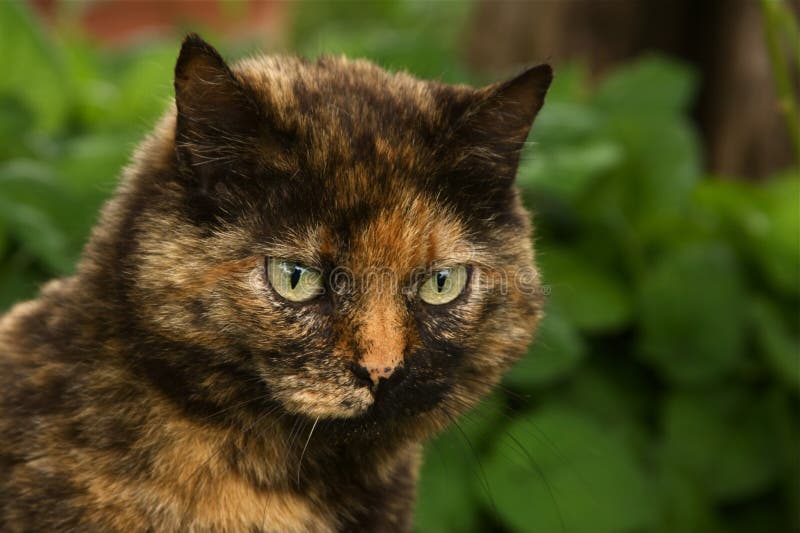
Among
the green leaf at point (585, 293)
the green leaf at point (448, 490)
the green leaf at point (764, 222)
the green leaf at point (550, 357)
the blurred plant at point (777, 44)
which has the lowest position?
the green leaf at point (448, 490)

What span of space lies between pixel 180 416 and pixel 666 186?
6.91ft

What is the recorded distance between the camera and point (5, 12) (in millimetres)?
2861

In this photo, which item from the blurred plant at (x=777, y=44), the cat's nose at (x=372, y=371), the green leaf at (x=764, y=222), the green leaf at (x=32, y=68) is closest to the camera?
the cat's nose at (x=372, y=371)

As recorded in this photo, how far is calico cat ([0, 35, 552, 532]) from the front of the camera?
1576 millimetres

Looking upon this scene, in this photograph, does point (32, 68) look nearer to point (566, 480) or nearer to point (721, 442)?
point (566, 480)

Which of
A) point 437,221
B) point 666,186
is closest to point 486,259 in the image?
point 437,221

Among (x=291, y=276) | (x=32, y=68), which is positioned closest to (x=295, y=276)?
(x=291, y=276)

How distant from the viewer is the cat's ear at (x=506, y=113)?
5.65 ft

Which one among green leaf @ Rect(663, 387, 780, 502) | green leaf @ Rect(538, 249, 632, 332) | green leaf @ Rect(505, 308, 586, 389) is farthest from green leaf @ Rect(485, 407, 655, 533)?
green leaf @ Rect(538, 249, 632, 332)

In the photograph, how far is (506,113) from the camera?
1780 mm

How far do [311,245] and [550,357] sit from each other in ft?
4.66

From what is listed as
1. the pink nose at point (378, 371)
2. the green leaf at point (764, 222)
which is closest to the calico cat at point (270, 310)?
the pink nose at point (378, 371)

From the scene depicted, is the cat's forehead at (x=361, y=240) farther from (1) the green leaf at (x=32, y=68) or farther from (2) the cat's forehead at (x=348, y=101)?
(1) the green leaf at (x=32, y=68)

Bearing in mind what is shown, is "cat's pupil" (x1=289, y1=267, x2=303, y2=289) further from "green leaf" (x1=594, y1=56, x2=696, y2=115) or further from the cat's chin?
"green leaf" (x1=594, y1=56, x2=696, y2=115)
